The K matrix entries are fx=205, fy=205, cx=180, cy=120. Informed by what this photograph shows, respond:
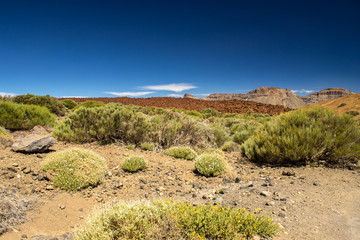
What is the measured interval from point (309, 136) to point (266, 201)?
3.20m

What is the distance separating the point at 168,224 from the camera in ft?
9.00

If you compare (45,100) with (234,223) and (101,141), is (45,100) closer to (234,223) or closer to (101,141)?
(101,141)

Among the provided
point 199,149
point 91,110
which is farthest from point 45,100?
point 199,149

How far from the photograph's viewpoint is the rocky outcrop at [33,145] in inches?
240

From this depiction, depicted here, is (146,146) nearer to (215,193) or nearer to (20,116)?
(215,193)

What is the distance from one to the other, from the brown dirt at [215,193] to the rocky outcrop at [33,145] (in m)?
0.19

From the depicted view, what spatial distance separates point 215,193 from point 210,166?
1352 millimetres

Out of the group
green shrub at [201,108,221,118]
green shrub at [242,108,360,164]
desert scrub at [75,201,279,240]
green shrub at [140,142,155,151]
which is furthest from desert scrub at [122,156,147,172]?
green shrub at [201,108,221,118]

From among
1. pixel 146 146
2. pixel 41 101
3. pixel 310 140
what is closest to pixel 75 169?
pixel 146 146

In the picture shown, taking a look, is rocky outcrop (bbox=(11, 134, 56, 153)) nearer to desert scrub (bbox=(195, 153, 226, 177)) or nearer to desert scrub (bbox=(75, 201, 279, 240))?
desert scrub (bbox=(75, 201, 279, 240))

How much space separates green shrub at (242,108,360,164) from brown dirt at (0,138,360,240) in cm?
46

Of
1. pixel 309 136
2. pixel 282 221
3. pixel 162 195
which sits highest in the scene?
pixel 309 136

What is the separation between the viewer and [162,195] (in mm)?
4809

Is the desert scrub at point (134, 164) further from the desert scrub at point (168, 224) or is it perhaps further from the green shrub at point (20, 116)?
the green shrub at point (20, 116)
